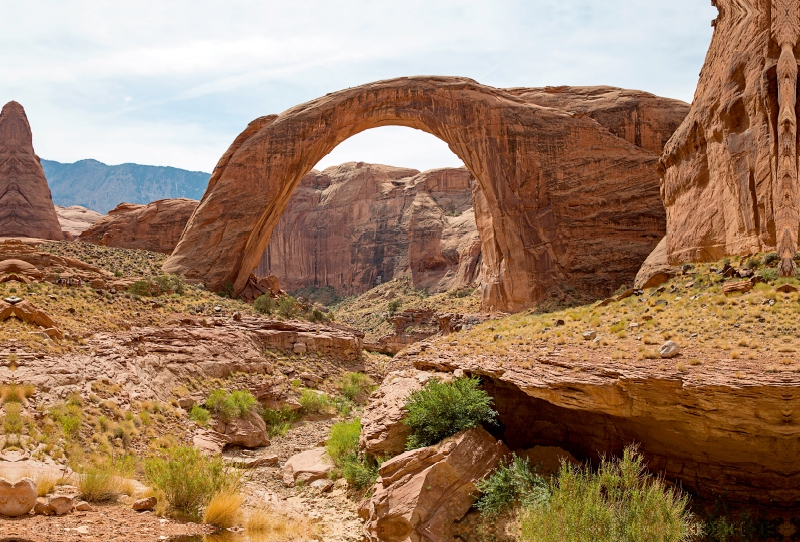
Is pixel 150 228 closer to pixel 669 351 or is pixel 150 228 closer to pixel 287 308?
pixel 287 308

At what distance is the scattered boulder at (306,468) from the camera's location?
40.4 ft

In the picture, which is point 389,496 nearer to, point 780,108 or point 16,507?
point 16,507

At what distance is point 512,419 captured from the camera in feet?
39.0

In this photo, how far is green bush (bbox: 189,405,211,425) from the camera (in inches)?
588

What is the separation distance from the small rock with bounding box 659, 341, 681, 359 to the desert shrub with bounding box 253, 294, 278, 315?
1914cm

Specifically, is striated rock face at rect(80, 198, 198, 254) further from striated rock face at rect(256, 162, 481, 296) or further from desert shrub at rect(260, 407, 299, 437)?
striated rock face at rect(256, 162, 481, 296)

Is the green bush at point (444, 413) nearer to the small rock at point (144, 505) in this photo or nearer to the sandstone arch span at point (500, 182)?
the small rock at point (144, 505)

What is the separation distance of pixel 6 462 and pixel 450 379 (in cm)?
771

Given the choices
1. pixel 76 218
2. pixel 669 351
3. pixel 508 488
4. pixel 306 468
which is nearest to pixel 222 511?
pixel 508 488

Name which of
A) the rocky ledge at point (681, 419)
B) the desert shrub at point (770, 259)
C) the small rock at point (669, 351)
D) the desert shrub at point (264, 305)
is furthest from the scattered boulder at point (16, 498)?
the desert shrub at point (264, 305)

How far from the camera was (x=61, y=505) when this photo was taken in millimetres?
6828

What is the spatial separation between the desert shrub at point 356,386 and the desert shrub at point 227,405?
16.6ft

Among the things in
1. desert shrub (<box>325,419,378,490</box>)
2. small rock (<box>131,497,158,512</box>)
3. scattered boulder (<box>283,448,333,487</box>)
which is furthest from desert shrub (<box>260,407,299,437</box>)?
small rock (<box>131,497,158,512</box>)

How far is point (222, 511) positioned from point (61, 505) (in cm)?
210
